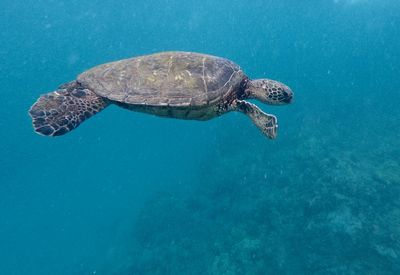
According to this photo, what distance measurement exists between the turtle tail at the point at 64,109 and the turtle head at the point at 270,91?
379 cm

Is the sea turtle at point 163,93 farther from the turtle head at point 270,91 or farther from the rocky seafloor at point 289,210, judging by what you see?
the rocky seafloor at point 289,210

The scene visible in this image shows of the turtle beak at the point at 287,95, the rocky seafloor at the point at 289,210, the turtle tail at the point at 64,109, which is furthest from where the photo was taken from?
the rocky seafloor at the point at 289,210

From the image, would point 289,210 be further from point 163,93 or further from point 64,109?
point 64,109

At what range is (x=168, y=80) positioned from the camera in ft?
24.4

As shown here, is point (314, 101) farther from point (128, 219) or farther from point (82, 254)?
point (82, 254)

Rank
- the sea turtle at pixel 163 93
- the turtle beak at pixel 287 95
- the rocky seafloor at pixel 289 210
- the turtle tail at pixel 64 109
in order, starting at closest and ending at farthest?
the turtle tail at pixel 64 109 → the sea turtle at pixel 163 93 → the turtle beak at pixel 287 95 → the rocky seafloor at pixel 289 210

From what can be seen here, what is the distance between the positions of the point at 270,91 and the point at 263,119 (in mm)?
1026

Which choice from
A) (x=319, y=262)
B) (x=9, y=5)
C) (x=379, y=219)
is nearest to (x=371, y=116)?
(x=379, y=219)

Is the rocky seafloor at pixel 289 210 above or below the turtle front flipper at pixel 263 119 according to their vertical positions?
below

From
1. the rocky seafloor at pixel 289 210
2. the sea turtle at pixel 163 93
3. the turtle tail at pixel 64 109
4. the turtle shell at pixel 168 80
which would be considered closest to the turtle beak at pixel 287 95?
the sea turtle at pixel 163 93

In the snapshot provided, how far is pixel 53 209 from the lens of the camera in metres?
40.9

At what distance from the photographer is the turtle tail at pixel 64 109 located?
688 cm

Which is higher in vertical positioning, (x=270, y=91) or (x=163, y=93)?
(x=163, y=93)

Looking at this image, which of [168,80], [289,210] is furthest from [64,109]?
[289,210]
